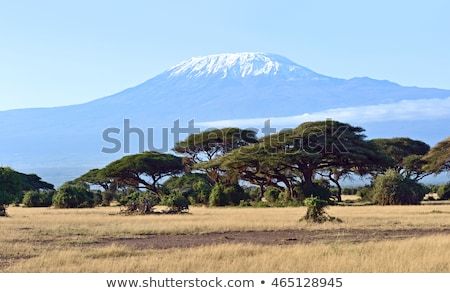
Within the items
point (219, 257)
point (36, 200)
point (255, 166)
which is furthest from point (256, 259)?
point (36, 200)

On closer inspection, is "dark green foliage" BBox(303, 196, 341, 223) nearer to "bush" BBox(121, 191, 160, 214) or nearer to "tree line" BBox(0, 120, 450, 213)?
"bush" BBox(121, 191, 160, 214)

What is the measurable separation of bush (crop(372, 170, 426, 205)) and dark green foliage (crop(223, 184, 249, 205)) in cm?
1044

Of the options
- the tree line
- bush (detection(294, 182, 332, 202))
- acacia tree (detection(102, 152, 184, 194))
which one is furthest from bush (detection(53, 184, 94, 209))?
acacia tree (detection(102, 152, 184, 194))

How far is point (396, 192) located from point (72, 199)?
74.5ft

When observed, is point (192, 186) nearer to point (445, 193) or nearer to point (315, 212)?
point (445, 193)

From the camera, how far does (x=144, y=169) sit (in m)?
72.4

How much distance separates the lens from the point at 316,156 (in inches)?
2308

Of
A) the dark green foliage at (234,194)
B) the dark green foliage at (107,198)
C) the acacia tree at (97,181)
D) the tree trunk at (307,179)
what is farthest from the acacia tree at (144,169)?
the tree trunk at (307,179)

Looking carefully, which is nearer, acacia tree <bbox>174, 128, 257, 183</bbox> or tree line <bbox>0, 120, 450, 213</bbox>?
tree line <bbox>0, 120, 450, 213</bbox>

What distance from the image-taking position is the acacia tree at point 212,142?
71.9 metres

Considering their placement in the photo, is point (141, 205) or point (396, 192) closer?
point (141, 205)

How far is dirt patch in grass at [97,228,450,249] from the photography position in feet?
66.4

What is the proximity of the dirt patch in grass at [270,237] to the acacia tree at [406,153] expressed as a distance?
48.8 m
